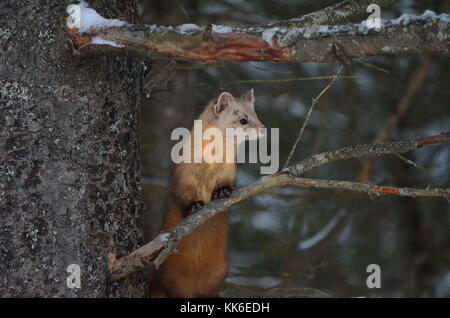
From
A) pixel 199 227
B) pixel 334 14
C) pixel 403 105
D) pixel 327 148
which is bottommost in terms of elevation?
pixel 199 227

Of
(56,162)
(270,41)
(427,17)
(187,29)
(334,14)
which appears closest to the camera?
(427,17)

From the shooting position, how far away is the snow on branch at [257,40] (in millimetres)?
2686

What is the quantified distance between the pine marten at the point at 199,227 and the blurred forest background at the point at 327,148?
66.2 inches

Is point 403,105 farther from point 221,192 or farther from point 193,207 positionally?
Answer: point 193,207

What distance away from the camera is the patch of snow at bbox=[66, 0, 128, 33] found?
126 inches

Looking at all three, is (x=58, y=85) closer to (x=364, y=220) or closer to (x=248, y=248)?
(x=248, y=248)

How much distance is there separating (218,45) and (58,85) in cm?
90

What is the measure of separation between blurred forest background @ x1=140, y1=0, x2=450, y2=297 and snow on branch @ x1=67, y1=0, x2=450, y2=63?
2.94 meters

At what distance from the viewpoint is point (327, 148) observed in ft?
22.0

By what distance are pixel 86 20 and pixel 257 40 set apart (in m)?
0.89

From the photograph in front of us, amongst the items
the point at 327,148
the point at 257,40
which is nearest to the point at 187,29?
the point at 257,40

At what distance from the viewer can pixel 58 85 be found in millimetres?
3355

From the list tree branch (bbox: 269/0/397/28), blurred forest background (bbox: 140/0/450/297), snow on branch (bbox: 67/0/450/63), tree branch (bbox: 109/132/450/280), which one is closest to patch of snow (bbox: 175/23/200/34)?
snow on branch (bbox: 67/0/450/63)

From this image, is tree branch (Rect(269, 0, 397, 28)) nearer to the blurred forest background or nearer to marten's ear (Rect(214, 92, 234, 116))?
marten's ear (Rect(214, 92, 234, 116))
